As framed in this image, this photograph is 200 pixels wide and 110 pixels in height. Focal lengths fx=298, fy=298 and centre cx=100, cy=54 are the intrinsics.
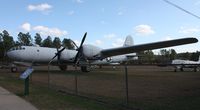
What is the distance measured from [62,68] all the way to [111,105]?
28313 mm

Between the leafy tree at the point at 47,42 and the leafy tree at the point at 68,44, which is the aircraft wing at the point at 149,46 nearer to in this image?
the leafy tree at the point at 68,44

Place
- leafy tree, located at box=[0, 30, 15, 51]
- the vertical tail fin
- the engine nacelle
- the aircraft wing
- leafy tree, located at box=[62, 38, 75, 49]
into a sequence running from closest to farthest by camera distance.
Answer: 1. the aircraft wing
2. the engine nacelle
3. the vertical tail fin
4. leafy tree, located at box=[0, 30, 15, 51]
5. leafy tree, located at box=[62, 38, 75, 49]

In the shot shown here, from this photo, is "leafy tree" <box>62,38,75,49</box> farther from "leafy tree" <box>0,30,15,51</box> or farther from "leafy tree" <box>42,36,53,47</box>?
"leafy tree" <box>0,30,15,51</box>

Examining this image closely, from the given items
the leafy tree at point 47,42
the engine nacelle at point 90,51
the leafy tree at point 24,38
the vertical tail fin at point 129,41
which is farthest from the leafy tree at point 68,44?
the engine nacelle at point 90,51

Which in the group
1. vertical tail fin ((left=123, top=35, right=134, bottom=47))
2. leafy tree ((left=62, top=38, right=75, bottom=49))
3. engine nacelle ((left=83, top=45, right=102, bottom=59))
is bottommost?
engine nacelle ((left=83, top=45, right=102, bottom=59))

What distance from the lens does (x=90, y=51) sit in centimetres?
3203

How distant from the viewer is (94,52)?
106 ft

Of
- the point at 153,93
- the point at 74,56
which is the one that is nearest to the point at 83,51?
the point at 74,56

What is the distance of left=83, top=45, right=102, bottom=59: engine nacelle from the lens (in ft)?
105

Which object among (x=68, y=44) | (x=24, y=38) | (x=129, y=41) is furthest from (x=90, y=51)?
(x=24, y=38)

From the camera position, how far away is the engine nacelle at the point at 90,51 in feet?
105

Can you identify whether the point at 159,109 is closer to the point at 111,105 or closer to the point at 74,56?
the point at 111,105

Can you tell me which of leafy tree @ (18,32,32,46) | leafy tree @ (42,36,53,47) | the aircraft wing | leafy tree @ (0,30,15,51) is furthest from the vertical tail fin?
leafy tree @ (18,32,32,46)

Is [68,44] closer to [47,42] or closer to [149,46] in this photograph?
[47,42]
